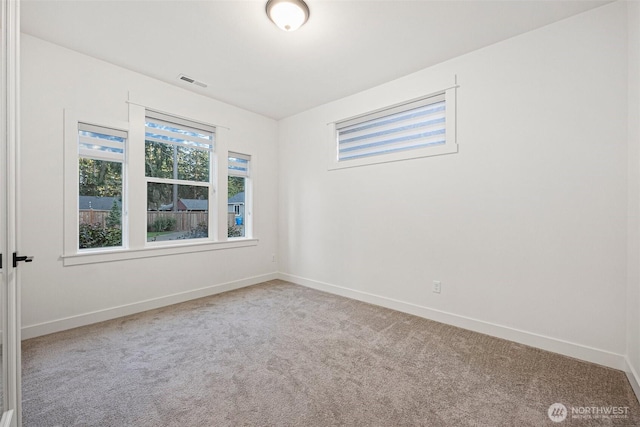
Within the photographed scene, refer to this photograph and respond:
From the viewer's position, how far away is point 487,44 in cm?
265

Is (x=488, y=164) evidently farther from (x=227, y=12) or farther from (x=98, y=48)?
(x=98, y=48)

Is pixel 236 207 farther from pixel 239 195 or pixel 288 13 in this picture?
pixel 288 13

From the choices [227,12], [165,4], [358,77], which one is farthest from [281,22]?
[358,77]

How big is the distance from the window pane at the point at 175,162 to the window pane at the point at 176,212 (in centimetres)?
A: 14

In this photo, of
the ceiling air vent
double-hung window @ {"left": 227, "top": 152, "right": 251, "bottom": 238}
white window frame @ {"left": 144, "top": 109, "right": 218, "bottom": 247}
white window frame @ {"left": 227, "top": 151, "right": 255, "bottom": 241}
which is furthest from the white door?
white window frame @ {"left": 227, "top": 151, "right": 255, "bottom": 241}

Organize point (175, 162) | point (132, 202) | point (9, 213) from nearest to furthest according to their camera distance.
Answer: point (9, 213)
point (132, 202)
point (175, 162)

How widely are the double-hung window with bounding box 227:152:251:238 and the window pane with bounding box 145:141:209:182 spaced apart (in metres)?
0.43

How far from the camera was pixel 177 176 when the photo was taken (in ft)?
12.0

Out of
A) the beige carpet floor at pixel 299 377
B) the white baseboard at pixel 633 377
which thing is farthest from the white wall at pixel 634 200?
the beige carpet floor at pixel 299 377

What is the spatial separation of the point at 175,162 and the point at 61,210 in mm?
1307

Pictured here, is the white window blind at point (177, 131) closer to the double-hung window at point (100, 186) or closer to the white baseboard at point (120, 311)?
the double-hung window at point (100, 186)

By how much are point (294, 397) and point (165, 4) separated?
3095 millimetres

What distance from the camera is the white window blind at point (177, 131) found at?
11.2ft

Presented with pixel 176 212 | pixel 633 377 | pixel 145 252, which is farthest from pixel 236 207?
pixel 633 377
